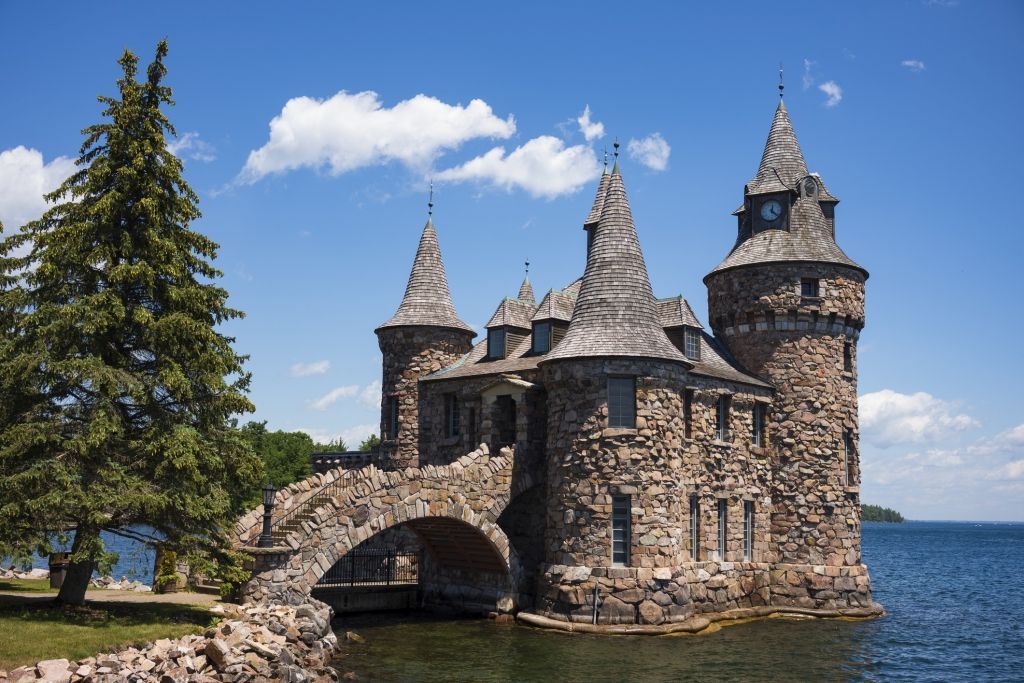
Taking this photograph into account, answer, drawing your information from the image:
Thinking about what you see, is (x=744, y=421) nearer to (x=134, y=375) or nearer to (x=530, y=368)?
(x=530, y=368)

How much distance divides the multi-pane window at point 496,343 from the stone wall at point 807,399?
8651 millimetres

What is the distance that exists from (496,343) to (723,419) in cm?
892

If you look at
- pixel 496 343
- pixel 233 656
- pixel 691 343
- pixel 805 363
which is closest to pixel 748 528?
pixel 805 363

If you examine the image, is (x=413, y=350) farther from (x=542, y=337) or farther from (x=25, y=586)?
(x=25, y=586)

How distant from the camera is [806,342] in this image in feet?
112

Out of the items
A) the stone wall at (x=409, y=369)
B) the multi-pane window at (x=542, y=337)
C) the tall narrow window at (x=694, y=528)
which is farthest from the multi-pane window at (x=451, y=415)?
the tall narrow window at (x=694, y=528)

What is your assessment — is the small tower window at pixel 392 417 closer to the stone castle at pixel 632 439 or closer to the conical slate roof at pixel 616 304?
the stone castle at pixel 632 439

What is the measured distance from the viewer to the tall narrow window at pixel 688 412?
103 feet

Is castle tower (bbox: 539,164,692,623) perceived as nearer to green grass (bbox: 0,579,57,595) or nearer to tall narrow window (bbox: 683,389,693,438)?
tall narrow window (bbox: 683,389,693,438)

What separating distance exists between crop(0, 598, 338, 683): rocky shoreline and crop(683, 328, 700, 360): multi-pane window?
14.6 meters

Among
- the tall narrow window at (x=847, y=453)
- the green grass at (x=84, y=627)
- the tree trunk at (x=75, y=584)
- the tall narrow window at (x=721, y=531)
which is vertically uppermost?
the tall narrow window at (x=847, y=453)

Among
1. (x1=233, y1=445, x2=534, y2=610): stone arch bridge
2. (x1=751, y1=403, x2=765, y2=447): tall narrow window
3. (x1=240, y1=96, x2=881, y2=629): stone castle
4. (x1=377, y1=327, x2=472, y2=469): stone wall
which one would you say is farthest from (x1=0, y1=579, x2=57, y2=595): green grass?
(x1=751, y1=403, x2=765, y2=447): tall narrow window

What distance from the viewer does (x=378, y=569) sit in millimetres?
34406

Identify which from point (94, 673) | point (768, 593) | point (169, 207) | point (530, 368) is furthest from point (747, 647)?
point (169, 207)
